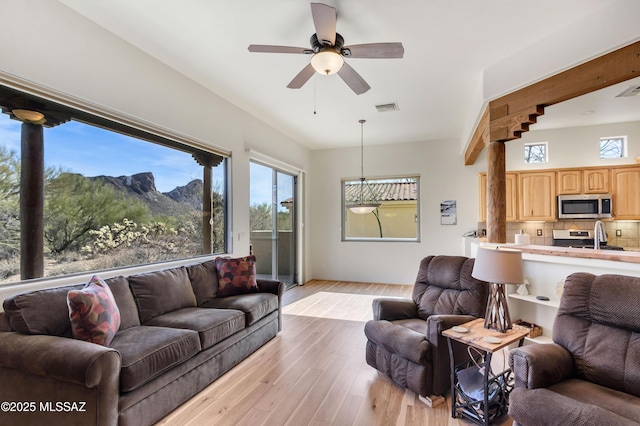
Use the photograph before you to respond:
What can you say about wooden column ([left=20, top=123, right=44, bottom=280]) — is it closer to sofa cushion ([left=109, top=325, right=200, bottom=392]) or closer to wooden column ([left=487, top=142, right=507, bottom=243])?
sofa cushion ([left=109, top=325, right=200, bottom=392])

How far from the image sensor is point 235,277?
3.56m

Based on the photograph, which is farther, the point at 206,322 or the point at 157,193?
the point at 157,193

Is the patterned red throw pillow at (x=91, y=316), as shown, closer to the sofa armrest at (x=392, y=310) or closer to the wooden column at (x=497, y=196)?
the sofa armrest at (x=392, y=310)

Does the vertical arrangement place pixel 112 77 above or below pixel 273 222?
above

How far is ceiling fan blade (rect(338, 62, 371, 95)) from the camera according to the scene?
2.66 meters

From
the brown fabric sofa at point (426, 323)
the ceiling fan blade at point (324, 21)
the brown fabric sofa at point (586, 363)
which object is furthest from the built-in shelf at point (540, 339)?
the ceiling fan blade at point (324, 21)

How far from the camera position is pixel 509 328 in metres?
2.20

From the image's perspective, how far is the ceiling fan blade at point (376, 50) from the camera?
2307 mm

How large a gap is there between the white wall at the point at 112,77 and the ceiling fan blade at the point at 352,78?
196 centimetres

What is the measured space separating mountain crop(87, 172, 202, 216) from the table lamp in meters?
3.22

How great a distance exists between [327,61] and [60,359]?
2.62 meters

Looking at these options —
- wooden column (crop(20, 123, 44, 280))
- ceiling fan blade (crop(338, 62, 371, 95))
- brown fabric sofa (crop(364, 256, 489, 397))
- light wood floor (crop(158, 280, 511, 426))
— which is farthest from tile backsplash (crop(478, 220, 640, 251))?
wooden column (crop(20, 123, 44, 280))

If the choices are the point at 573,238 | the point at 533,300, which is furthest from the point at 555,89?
the point at 573,238

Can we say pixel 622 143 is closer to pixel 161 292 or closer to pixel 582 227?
pixel 582 227
